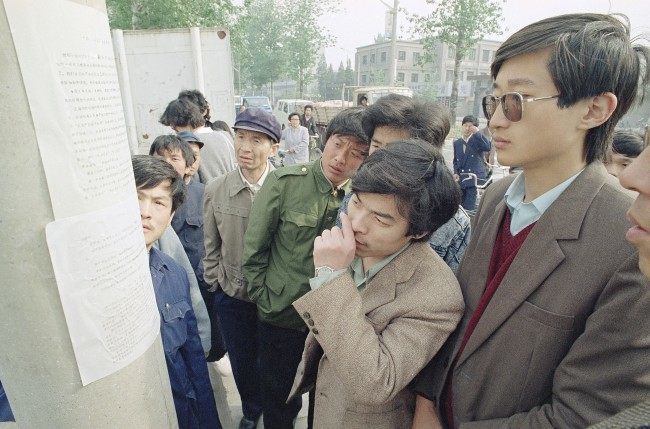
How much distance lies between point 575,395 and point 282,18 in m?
37.7

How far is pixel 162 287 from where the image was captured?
5.84 feet

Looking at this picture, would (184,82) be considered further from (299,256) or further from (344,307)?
(344,307)

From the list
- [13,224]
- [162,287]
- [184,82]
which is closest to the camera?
[13,224]

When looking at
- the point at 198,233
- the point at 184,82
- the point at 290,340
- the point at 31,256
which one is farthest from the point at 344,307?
the point at 184,82

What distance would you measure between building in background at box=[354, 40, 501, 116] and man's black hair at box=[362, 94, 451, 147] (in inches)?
1467

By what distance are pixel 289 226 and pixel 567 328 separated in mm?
1471

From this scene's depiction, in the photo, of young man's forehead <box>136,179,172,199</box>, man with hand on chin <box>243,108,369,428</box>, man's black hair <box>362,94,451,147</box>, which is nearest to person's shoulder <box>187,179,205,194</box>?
man with hand on chin <box>243,108,369,428</box>

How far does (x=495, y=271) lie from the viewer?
54.0 inches

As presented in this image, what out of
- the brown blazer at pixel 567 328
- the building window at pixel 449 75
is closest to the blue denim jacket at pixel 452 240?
the brown blazer at pixel 567 328

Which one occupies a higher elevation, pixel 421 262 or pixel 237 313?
pixel 421 262

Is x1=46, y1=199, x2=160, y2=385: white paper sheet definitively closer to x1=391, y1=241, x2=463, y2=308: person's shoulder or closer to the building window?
x1=391, y1=241, x2=463, y2=308: person's shoulder

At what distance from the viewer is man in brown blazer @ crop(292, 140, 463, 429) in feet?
4.06

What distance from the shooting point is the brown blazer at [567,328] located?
95 cm

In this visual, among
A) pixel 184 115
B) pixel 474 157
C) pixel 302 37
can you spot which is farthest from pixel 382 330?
pixel 302 37
